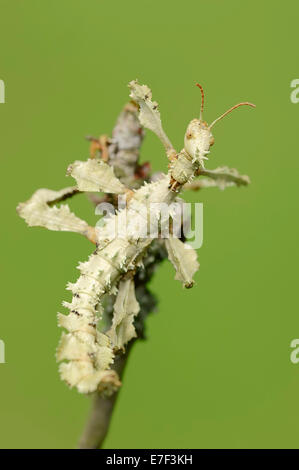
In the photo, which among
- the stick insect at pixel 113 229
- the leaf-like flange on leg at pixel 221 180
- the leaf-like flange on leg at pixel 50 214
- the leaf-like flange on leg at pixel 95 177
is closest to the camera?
the stick insect at pixel 113 229

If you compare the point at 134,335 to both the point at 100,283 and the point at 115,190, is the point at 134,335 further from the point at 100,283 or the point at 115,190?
the point at 115,190

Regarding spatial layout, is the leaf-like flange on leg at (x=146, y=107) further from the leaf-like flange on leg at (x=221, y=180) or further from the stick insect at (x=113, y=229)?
the leaf-like flange on leg at (x=221, y=180)

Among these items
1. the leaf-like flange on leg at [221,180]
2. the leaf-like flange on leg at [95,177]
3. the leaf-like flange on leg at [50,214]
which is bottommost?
the leaf-like flange on leg at [50,214]

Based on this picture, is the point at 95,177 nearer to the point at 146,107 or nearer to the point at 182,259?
the point at 146,107

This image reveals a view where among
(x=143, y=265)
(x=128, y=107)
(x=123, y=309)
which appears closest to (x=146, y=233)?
(x=143, y=265)

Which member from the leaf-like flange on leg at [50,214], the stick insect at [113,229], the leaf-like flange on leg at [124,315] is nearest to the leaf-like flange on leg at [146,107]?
the stick insect at [113,229]

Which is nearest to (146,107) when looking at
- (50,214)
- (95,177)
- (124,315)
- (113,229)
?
(95,177)

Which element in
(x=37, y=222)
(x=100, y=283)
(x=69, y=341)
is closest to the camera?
(x=69, y=341)
